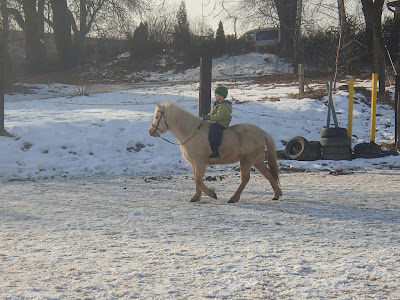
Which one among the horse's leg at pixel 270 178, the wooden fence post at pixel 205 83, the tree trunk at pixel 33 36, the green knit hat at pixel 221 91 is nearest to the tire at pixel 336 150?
the wooden fence post at pixel 205 83

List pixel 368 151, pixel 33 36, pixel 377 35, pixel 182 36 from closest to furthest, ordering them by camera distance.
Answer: pixel 368 151, pixel 377 35, pixel 33 36, pixel 182 36

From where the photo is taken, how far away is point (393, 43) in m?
31.8

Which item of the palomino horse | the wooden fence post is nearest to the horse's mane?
the palomino horse

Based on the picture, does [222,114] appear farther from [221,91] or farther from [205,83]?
[205,83]

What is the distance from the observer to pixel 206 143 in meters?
8.56

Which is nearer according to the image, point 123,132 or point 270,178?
point 270,178

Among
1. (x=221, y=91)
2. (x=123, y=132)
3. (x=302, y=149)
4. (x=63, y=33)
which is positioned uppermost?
(x=63, y=33)

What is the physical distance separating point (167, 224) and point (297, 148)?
7.89m

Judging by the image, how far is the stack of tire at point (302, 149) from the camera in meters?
13.6

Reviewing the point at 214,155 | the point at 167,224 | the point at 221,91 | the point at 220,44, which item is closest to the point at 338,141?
the point at 221,91

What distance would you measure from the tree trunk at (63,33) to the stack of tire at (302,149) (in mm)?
30920

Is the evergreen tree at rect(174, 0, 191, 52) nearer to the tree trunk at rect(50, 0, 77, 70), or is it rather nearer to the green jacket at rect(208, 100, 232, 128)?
the tree trunk at rect(50, 0, 77, 70)

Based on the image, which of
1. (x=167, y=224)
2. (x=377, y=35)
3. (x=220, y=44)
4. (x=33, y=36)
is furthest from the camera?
(x=220, y=44)

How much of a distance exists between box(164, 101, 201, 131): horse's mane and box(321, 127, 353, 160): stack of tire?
606 cm
